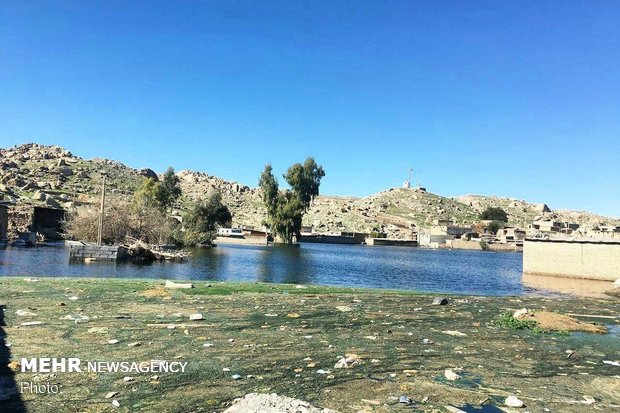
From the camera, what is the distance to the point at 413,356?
26.5 ft

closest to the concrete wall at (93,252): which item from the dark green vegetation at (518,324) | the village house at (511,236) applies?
the dark green vegetation at (518,324)

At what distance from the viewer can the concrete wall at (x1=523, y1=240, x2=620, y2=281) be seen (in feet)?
121

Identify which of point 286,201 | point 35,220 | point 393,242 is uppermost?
point 286,201

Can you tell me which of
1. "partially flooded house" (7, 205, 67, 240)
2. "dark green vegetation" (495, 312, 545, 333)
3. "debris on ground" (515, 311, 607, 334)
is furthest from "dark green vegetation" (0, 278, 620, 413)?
"partially flooded house" (7, 205, 67, 240)

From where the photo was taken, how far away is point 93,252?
41656 millimetres

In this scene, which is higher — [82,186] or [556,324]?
[82,186]

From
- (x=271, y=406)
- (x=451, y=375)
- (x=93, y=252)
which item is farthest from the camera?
(x=93, y=252)

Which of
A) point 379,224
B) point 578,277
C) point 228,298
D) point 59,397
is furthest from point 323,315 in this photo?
point 379,224

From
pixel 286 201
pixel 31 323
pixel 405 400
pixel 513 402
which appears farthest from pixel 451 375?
pixel 286 201

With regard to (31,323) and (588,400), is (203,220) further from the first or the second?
(588,400)

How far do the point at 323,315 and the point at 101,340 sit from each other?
589 cm

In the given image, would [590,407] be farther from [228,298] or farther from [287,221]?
[287,221]

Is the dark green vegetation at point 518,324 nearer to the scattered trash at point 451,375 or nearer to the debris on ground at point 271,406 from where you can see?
the scattered trash at point 451,375

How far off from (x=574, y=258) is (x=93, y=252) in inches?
1713
